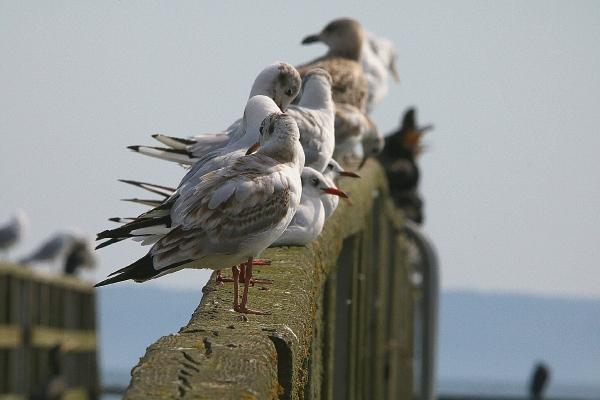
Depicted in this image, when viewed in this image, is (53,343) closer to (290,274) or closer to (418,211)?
(418,211)

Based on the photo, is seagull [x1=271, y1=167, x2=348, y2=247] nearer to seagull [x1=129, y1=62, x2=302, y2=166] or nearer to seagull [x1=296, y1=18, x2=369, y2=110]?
seagull [x1=129, y1=62, x2=302, y2=166]

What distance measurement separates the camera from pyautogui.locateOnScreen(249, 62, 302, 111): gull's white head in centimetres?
608

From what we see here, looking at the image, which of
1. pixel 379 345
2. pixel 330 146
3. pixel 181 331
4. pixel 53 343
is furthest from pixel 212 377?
pixel 53 343

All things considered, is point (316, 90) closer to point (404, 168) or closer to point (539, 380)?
point (404, 168)

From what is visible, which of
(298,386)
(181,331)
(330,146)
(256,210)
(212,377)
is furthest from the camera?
(330,146)

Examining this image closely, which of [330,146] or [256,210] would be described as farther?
[330,146]

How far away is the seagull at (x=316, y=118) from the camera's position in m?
6.24

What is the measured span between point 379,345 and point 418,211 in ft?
23.7

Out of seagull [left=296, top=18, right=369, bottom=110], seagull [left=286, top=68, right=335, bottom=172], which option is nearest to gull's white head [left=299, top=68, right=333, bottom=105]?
seagull [left=286, top=68, right=335, bottom=172]

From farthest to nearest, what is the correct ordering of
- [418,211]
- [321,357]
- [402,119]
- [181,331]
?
[402,119] < [418,211] < [321,357] < [181,331]

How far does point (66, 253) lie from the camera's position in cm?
2522

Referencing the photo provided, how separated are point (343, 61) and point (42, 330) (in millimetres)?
5616

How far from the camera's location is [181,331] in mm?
3150

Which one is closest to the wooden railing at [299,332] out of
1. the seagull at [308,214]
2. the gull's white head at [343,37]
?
the seagull at [308,214]
